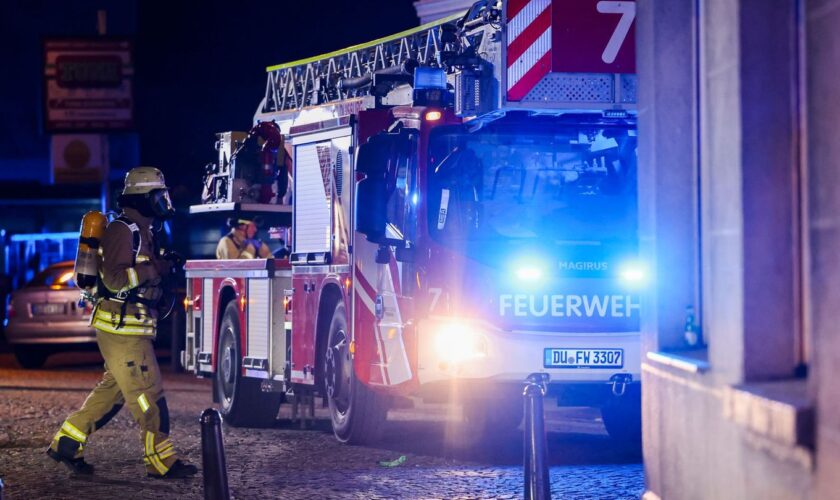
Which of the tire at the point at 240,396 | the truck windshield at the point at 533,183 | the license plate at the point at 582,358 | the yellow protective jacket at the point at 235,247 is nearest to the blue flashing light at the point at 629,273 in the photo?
the truck windshield at the point at 533,183

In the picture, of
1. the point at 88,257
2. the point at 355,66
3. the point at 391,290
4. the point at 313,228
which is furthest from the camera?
the point at 355,66

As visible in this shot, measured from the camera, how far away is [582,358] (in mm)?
10695

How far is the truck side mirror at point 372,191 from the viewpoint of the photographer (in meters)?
10.6

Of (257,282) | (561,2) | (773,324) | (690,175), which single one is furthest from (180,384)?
(773,324)

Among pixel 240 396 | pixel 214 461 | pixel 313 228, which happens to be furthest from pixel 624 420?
pixel 214 461

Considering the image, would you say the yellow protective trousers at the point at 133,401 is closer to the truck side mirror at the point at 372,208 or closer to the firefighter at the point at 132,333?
the firefighter at the point at 132,333

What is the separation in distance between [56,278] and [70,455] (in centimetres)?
1209

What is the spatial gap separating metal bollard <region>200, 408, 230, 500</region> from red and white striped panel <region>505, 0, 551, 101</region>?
4.24m

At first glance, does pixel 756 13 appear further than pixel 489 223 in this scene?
No

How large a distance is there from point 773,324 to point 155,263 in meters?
6.27

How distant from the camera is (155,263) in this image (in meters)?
10.3

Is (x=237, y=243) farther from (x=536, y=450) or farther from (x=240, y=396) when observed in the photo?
(x=536, y=450)

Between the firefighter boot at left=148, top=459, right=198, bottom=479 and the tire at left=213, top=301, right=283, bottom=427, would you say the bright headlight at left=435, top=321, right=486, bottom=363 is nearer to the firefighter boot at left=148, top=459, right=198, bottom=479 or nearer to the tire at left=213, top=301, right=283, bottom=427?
the firefighter boot at left=148, top=459, right=198, bottom=479

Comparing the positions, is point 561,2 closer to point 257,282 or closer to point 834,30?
point 257,282
